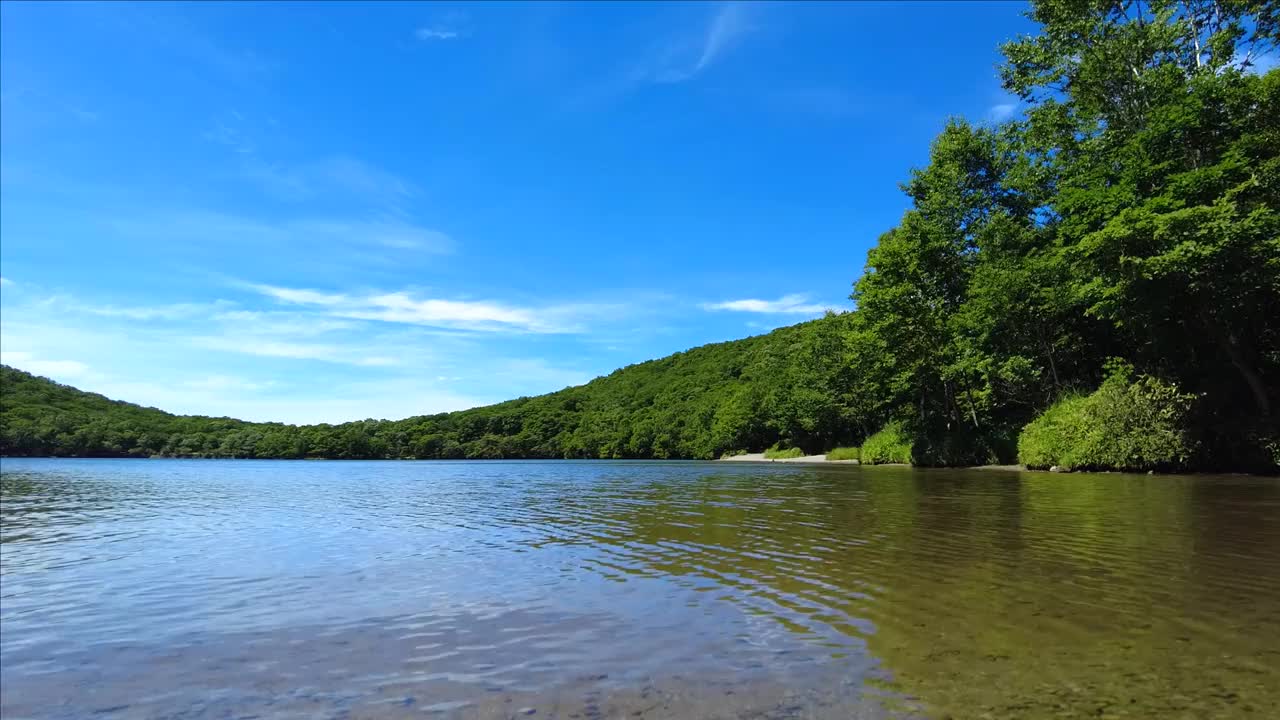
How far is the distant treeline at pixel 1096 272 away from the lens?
29.4 meters

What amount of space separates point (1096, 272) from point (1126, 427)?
316 inches

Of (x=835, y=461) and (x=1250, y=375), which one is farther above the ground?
(x=1250, y=375)

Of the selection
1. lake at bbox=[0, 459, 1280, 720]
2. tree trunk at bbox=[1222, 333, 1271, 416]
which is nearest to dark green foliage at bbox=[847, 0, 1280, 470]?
tree trunk at bbox=[1222, 333, 1271, 416]

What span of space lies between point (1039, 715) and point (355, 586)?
9.48 m

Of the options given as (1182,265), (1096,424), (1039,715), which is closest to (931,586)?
(1039,715)

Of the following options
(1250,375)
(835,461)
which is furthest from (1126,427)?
(835,461)

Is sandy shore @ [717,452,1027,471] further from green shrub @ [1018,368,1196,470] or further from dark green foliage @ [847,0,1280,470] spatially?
green shrub @ [1018,368,1196,470]

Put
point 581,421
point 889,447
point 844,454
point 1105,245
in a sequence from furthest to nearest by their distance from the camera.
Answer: point 581,421
point 844,454
point 889,447
point 1105,245

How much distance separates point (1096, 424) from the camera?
33.7 m

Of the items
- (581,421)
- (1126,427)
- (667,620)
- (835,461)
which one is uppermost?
(581,421)

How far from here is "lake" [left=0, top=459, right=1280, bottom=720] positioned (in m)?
5.48

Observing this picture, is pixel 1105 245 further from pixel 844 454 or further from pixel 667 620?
pixel 844 454

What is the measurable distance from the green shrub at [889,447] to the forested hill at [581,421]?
43.5ft

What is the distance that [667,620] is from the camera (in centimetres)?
788
